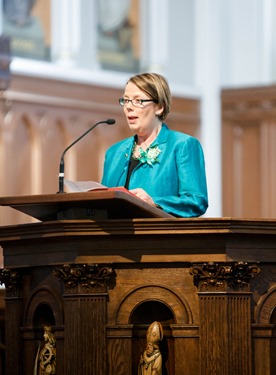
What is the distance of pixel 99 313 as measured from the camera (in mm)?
6043

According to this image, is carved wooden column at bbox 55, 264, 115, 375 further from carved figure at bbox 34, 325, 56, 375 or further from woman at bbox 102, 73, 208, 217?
woman at bbox 102, 73, 208, 217

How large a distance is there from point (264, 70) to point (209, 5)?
852 millimetres

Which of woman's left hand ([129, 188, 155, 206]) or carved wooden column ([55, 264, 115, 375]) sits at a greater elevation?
woman's left hand ([129, 188, 155, 206])

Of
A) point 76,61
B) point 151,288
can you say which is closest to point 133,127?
point 151,288

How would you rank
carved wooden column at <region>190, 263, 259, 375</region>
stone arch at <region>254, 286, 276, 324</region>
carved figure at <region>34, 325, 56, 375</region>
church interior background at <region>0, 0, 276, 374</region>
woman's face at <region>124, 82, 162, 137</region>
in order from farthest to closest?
1. church interior background at <region>0, 0, 276, 374</region>
2. woman's face at <region>124, 82, 162, 137</region>
3. carved figure at <region>34, 325, 56, 375</region>
4. stone arch at <region>254, 286, 276, 324</region>
5. carved wooden column at <region>190, 263, 259, 375</region>

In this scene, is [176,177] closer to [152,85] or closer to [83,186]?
[152,85]

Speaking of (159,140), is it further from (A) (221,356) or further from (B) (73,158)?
(B) (73,158)

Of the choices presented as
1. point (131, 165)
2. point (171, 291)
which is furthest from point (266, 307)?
point (131, 165)

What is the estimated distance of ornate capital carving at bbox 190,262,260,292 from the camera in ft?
19.7

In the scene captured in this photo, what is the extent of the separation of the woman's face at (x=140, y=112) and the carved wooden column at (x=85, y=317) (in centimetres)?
84

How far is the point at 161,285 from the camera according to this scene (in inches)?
239

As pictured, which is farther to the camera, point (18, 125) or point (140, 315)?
point (18, 125)

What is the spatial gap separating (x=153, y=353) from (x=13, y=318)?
2.60 ft

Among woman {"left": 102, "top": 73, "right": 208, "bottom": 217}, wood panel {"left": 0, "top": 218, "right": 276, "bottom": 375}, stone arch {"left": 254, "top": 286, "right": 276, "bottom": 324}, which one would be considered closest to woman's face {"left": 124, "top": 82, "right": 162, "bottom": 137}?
woman {"left": 102, "top": 73, "right": 208, "bottom": 217}
